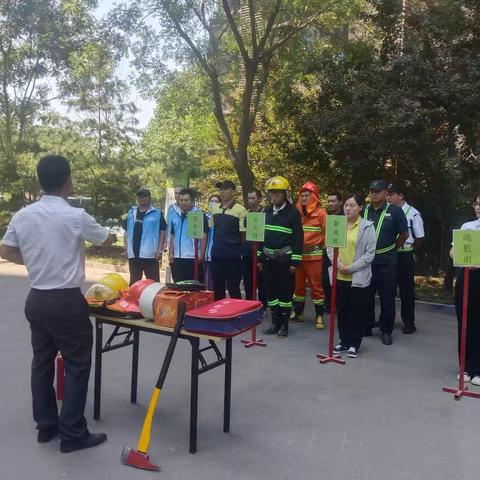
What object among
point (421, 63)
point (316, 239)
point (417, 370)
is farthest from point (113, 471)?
point (421, 63)

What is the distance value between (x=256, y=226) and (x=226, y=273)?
115 centimetres

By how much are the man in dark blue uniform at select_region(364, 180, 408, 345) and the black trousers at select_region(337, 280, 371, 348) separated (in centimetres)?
51

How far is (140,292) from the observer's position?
3.99m

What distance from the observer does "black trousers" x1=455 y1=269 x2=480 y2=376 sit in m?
5.13

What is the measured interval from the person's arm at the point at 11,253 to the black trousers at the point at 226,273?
3.64 meters

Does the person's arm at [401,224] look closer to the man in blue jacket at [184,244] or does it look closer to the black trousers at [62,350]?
→ the man in blue jacket at [184,244]

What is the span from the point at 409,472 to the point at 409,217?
4.34 m

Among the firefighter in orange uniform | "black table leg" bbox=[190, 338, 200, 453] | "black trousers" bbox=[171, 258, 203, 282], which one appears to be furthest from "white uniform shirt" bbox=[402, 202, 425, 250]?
"black table leg" bbox=[190, 338, 200, 453]

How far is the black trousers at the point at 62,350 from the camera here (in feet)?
11.8

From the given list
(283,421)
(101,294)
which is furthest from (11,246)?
(283,421)

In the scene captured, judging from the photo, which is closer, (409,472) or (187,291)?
(409,472)

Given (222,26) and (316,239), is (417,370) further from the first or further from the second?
(222,26)

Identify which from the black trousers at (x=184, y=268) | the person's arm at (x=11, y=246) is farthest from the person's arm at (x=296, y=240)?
the person's arm at (x=11, y=246)

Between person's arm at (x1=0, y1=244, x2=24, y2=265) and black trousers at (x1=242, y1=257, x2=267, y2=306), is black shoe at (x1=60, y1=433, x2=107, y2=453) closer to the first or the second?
person's arm at (x1=0, y1=244, x2=24, y2=265)
